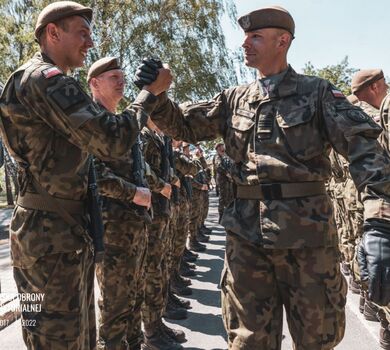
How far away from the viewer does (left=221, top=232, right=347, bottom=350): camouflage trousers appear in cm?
226

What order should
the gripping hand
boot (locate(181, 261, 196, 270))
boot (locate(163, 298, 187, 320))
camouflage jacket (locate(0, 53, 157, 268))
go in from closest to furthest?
camouflage jacket (locate(0, 53, 157, 268)), the gripping hand, boot (locate(163, 298, 187, 320)), boot (locate(181, 261, 196, 270))

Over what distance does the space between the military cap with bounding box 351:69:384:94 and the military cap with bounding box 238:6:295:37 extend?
2.41 metres

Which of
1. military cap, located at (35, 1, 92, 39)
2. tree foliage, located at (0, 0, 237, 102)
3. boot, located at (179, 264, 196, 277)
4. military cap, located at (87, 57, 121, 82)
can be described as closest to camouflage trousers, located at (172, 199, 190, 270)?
boot, located at (179, 264, 196, 277)

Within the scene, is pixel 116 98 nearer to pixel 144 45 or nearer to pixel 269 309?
pixel 269 309

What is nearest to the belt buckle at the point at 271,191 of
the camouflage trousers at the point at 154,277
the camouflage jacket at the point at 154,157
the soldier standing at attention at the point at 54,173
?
the soldier standing at attention at the point at 54,173

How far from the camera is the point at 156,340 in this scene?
3768 mm

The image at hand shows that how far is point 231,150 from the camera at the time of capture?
8.35 feet

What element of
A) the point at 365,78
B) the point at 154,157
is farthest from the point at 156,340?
the point at 365,78

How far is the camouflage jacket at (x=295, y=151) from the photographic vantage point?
2.16 metres

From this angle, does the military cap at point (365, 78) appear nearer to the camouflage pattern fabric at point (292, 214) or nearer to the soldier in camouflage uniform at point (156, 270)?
the soldier in camouflage uniform at point (156, 270)

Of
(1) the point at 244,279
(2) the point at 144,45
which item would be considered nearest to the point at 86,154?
(1) the point at 244,279

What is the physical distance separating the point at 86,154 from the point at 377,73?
11.2ft

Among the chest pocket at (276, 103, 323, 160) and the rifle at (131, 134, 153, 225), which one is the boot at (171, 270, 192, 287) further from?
the chest pocket at (276, 103, 323, 160)

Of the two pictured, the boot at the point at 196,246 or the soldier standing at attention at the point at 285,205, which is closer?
the soldier standing at attention at the point at 285,205
